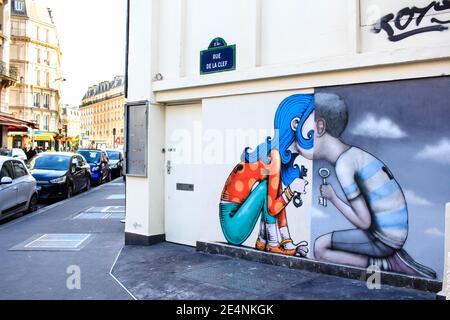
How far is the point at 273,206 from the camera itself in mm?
6164

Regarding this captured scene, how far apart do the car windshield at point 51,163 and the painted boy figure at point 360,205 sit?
11.5 meters

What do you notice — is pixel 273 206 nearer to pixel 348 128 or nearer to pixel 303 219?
pixel 303 219

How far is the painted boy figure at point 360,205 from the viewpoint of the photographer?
5082 mm

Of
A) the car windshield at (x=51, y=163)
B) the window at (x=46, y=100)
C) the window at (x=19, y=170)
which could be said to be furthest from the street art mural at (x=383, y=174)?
the window at (x=46, y=100)

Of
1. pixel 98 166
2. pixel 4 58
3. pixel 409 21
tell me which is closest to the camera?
pixel 409 21

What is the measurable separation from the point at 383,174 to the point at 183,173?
11.1 feet

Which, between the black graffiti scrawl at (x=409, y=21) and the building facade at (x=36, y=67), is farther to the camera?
the building facade at (x=36, y=67)

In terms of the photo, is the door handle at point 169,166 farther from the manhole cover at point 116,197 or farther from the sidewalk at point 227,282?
the manhole cover at point 116,197

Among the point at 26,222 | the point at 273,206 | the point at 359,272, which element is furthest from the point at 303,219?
→ the point at 26,222

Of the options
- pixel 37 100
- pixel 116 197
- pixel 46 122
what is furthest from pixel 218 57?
pixel 46 122

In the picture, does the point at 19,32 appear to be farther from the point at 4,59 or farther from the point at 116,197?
the point at 116,197

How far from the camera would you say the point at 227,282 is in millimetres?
5328

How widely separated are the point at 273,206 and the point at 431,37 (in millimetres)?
2887
